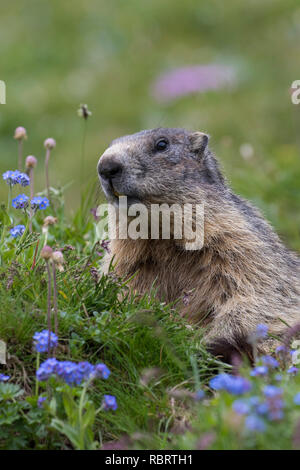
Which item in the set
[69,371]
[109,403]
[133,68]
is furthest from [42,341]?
[133,68]

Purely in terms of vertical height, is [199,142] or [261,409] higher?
[199,142]

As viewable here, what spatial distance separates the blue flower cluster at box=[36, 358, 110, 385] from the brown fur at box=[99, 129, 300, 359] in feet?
3.71

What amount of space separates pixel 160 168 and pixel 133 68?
10.6 meters

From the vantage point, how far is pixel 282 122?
1308 cm

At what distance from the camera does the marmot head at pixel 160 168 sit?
474 cm

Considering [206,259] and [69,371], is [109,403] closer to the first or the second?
[69,371]

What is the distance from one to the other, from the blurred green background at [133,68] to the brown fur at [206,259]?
6.27 m

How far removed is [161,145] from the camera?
519 centimetres

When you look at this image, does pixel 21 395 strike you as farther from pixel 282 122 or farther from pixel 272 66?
pixel 272 66

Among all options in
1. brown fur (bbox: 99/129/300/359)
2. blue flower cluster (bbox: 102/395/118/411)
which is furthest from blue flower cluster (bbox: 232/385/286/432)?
brown fur (bbox: 99/129/300/359)

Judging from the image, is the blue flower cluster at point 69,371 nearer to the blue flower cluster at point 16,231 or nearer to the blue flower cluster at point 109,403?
the blue flower cluster at point 109,403

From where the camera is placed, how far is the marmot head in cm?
474
